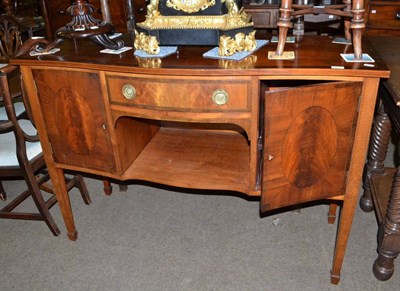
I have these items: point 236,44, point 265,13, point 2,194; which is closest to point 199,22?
point 236,44

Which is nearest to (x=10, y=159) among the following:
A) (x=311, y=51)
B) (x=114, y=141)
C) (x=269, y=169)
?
(x=114, y=141)

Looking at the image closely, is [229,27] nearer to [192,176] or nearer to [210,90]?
[210,90]

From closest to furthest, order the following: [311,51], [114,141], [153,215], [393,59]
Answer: [311,51] → [114,141] → [393,59] → [153,215]

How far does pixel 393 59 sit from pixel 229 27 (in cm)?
92

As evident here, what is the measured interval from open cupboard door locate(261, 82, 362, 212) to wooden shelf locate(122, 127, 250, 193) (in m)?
0.20

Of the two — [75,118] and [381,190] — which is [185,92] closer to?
[75,118]

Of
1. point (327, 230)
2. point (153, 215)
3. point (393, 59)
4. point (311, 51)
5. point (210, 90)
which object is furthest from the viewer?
point (153, 215)

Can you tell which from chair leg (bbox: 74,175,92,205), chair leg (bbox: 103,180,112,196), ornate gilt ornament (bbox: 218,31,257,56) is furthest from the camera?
chair leg (bbox: 103,180,112,196)

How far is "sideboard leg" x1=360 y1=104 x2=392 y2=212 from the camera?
2131mm

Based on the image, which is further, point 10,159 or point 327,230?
point 327,230

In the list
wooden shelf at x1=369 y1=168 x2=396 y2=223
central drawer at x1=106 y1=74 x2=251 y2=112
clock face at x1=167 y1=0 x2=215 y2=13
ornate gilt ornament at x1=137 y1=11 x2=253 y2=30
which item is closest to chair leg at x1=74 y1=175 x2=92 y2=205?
central drawer at x1=106 y1=74 x2=251 y2=112

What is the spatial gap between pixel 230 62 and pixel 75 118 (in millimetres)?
757

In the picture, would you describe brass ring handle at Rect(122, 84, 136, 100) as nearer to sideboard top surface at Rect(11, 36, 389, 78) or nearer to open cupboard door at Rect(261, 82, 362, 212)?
sideboard top surface at Rect(11, 36, 389, 78)

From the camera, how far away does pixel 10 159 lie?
6.63 ft
